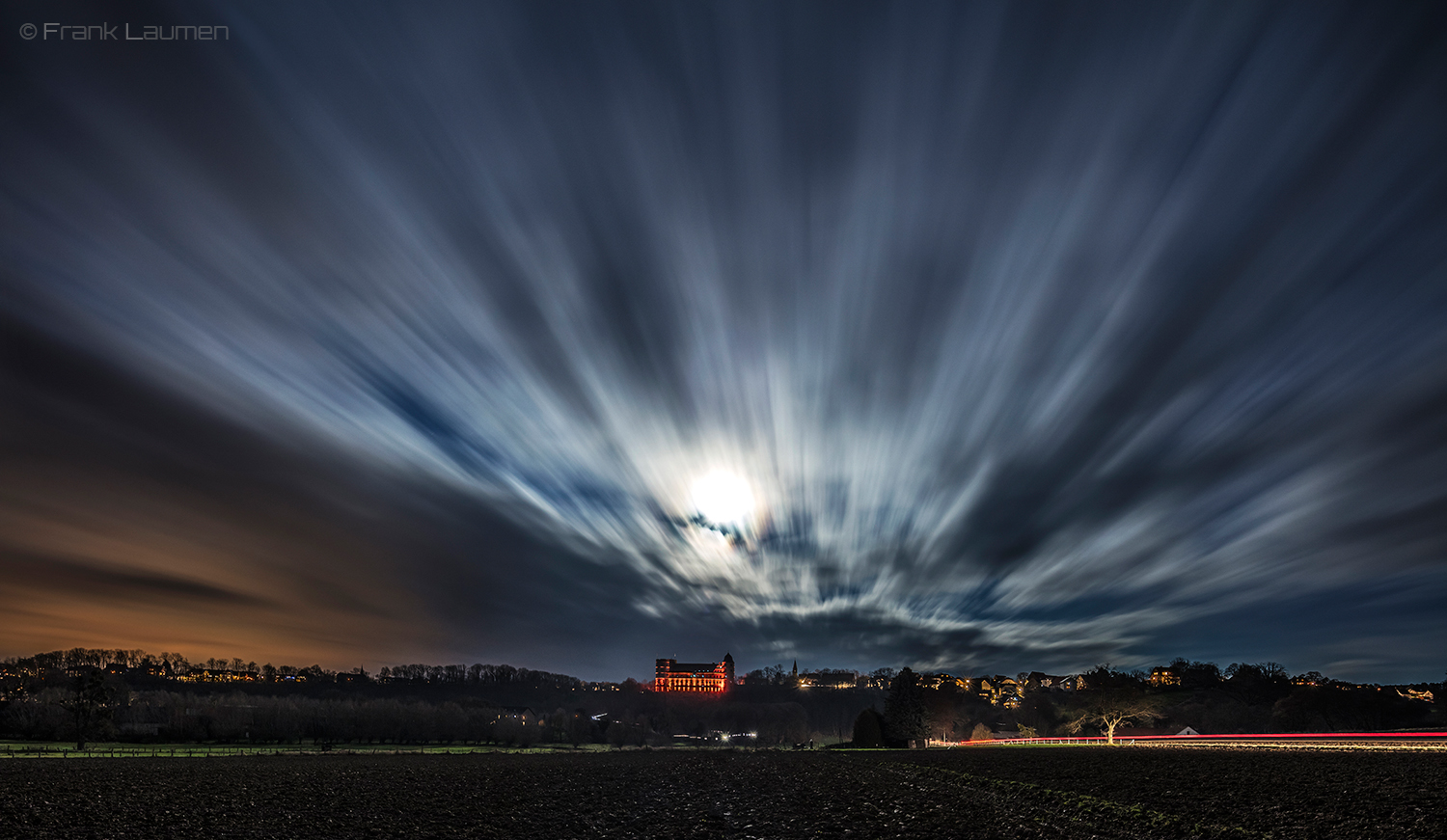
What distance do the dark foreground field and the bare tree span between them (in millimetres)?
57682

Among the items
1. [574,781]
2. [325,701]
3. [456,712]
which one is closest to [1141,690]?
[574,781]

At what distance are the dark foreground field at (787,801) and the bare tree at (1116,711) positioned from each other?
2271 inches

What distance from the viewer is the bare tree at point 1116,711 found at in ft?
403

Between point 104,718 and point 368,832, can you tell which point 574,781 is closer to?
point 368,832

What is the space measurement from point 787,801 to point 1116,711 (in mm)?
105717

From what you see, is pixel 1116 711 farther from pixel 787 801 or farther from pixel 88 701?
pixel 88 701

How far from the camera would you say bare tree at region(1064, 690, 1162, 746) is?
123 m

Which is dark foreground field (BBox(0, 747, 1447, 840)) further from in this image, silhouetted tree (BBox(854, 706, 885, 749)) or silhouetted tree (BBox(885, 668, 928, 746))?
silhouetted tree (BBox(854, 706, 885, 749))

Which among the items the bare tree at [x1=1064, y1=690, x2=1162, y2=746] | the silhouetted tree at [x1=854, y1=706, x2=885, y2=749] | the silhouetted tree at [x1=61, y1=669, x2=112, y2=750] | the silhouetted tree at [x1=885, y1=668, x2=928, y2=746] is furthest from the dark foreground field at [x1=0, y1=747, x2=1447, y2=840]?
the silhouetted tree at [x1=61, y1=669, x2=112, y2=750]

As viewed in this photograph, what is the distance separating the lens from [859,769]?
72.2m

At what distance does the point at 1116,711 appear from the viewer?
12425 centimetres

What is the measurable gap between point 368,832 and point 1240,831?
40.1 metres

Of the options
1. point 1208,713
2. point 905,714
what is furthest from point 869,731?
point 1208,713

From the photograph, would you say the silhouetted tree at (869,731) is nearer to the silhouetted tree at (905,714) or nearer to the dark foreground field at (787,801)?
the silhouetted tree at (905,714)
